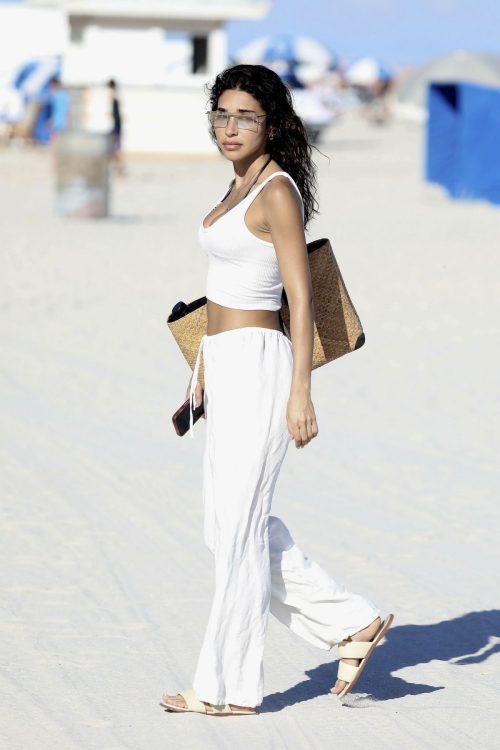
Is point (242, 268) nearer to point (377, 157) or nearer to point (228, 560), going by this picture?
point (228, 560)

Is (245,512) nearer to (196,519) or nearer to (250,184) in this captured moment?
(250,184)

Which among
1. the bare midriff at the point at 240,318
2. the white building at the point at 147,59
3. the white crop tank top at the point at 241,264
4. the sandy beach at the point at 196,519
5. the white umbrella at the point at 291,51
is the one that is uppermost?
the white umbrella at the point at 291,51

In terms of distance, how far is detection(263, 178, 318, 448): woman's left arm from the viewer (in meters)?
2.99

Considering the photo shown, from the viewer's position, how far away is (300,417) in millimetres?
3021

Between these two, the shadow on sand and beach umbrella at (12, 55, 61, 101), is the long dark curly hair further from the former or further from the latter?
beach umbrella at (12, 55, 61, 101)

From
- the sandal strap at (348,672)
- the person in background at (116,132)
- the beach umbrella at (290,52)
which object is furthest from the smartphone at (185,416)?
the beach umbrella at (290,52)

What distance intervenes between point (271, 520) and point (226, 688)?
18.2 inches

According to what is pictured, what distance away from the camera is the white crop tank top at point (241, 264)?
3062mm

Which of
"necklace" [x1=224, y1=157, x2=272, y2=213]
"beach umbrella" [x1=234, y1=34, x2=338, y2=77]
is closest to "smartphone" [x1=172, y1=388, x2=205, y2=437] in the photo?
"necklace" [x1=224, y1=157, x2=272, y2=213]

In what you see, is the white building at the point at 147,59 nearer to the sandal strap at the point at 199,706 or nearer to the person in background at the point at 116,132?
the person in background at the point at 116,132

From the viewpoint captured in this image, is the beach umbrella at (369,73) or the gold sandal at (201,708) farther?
the beach umbrella at (369,73)

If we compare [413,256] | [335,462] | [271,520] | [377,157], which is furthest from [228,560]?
[377,157]

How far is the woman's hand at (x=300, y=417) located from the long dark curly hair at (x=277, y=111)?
23.5 inches

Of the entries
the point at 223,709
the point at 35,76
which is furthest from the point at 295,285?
the point at 35,76
